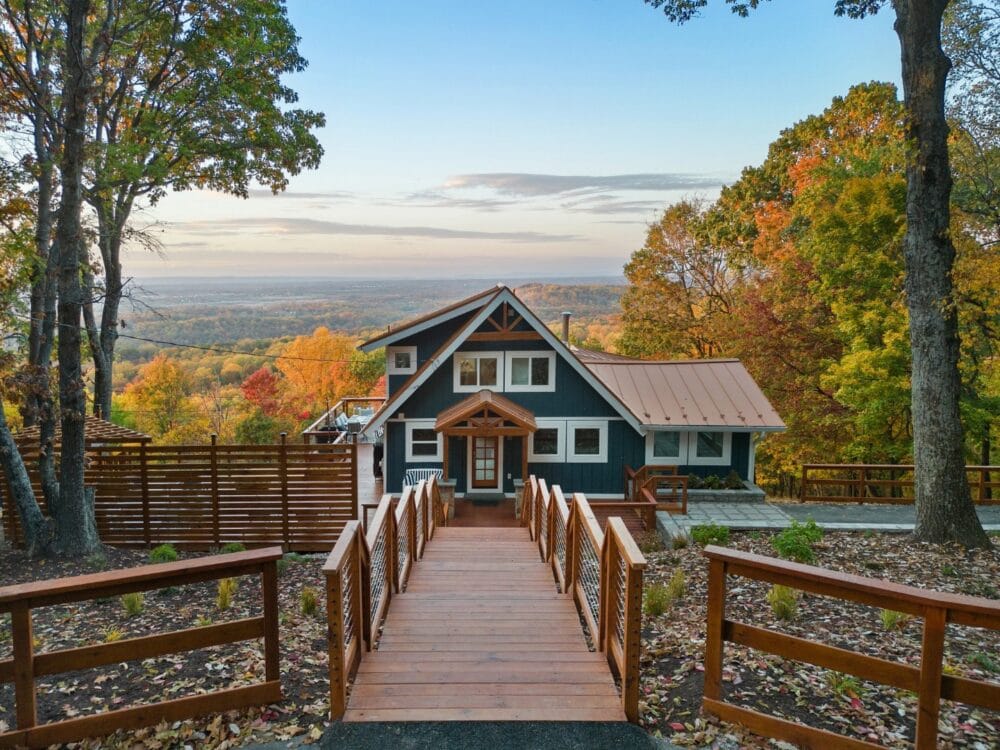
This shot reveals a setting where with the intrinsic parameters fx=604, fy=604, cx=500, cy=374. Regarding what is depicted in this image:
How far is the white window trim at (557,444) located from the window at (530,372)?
853 mm

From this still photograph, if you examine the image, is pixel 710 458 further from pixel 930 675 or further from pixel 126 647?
pixel 126 647

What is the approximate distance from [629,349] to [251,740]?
978 inches

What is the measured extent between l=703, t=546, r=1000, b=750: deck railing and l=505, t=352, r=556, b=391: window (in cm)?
1196

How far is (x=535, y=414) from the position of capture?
15227 millimetres

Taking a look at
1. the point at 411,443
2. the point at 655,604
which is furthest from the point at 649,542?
the point at 411,443

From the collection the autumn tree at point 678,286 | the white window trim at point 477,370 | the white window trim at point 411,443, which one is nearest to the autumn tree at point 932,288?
the white window trim at point 477,370

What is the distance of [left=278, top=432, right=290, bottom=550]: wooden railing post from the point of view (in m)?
9.80

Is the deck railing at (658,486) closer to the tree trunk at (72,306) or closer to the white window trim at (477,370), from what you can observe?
the white window trim at (477,370)

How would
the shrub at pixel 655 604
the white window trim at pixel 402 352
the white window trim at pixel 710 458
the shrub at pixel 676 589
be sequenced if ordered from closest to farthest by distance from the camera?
the shrub at pixel 655 604, the shrub at pixel 676 589, the white window trim at pixel 710 458, the white window trim at pixel 402 352

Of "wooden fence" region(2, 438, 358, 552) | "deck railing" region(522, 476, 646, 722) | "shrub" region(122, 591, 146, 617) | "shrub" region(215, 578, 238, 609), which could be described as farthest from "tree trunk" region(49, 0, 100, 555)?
"deck railing" region(522, 476, 646, 722)

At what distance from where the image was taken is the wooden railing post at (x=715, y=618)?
3193mm

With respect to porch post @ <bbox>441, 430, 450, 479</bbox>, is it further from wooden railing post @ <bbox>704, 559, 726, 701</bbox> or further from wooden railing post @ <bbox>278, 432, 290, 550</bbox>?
wooden railing post @ <bbox>704, 559, 726, 701</bbox>

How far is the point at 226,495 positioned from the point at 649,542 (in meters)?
6.80

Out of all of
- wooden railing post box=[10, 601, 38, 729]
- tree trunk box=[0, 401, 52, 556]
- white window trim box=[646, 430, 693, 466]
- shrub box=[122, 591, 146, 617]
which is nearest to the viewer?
wooden railing post box=[10, 601, 38, 729]
